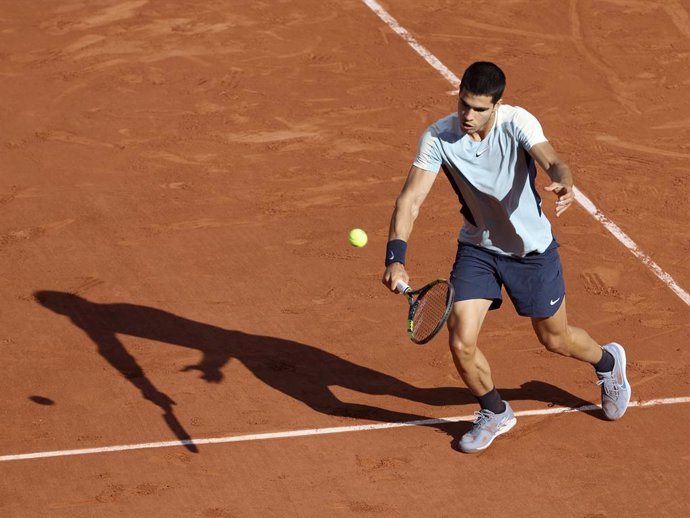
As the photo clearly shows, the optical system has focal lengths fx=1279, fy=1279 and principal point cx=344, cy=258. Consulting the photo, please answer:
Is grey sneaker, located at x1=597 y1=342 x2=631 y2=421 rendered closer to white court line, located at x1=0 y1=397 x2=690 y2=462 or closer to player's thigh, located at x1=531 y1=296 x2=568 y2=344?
white court line, located at x1=0 y1=397 x2=690 y2=462

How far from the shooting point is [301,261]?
36.0 ft

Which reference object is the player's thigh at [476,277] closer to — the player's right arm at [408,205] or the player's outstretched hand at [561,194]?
the player's right arm at [408,205]

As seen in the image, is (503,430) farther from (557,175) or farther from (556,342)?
(557,175)

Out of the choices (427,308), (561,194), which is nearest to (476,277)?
(427,308)

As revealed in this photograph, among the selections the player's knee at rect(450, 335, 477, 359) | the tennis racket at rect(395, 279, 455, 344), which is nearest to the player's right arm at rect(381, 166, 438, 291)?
the tennis racket at rect(395, 279, 455, 344)

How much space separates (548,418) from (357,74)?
6805mm

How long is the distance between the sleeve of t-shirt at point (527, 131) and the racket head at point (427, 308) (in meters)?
0.98

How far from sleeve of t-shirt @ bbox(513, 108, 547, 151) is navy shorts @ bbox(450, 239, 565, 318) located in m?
0.79

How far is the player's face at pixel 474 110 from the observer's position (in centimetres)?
755

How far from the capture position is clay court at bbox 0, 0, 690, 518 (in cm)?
830

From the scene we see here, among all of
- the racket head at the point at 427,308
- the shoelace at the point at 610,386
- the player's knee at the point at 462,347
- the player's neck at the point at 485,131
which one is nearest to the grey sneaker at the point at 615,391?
the shoelace at the point at 610,386

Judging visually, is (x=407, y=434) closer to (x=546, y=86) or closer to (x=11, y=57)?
(x=546, y=86)

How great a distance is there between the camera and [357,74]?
48.2ft

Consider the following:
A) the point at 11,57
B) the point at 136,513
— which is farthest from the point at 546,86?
the point at 136,513
